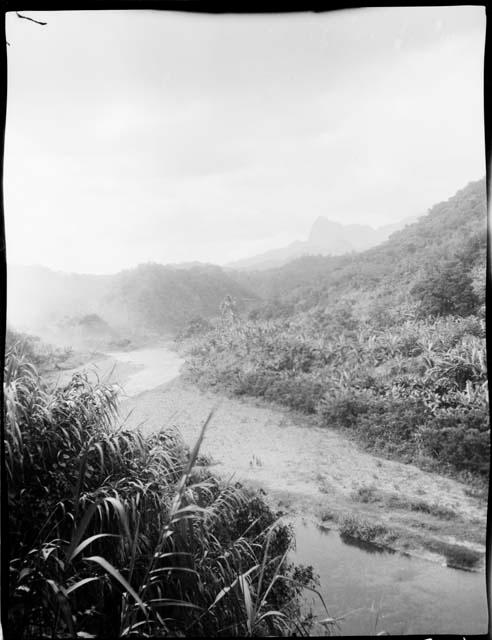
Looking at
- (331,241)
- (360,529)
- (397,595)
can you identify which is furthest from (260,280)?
(397,595)

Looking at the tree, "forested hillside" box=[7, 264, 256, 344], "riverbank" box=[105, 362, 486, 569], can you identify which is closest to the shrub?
"riverbank" box=[105, 362, 486, 569]

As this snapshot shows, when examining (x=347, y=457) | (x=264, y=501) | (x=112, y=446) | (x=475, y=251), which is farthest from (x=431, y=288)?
(x=112, y=446)

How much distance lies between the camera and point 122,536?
6.93 ft

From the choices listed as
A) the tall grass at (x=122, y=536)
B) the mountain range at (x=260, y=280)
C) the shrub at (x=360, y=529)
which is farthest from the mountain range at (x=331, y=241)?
the shrub at (x=360, y=529)

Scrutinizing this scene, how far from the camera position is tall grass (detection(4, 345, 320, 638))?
2051mm

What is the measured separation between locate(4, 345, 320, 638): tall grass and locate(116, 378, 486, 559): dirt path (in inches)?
3.6

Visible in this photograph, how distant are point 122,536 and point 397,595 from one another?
104 centimetres

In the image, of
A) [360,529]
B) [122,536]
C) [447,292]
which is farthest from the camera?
[447,292]

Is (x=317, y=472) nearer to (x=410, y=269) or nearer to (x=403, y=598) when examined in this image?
(x=403, y=598)

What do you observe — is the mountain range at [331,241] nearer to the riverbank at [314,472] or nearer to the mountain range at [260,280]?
the mountain range at [260,280]

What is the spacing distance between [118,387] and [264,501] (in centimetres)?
74

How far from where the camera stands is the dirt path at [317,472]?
2189 mm

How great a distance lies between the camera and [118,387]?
2.38 meters

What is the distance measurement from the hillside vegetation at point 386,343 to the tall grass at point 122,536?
440 millimetres
